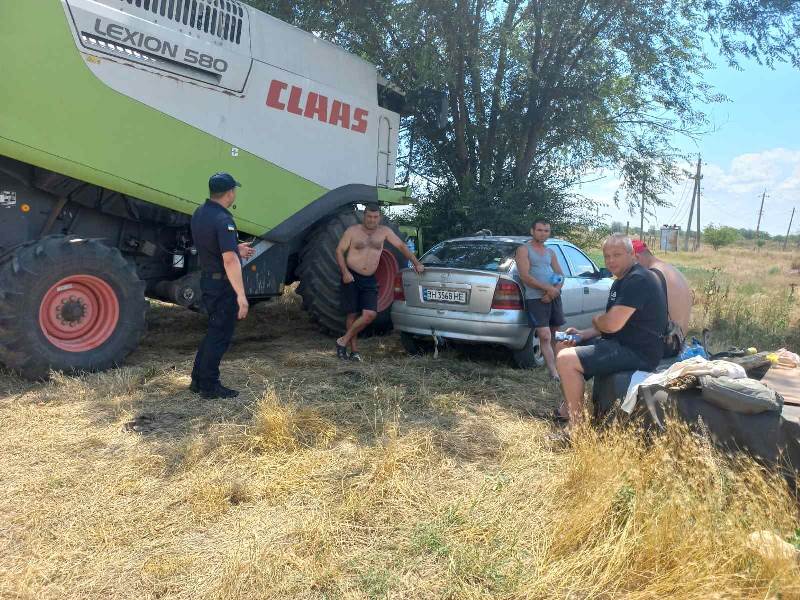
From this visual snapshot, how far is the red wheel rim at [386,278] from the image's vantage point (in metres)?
7.72

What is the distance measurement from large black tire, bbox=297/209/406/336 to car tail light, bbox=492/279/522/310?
6.12 feet

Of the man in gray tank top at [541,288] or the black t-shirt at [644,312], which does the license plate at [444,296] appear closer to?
the man in gray tank top at [541,288]

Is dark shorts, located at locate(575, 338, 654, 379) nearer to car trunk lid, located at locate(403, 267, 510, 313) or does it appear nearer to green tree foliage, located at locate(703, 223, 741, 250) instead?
car trunk lid, located at locate(403, 267, 510, 313)

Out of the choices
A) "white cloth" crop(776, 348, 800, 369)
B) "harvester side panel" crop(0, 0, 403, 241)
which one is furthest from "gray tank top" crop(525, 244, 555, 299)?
"harvester side panel" crop(0, 0, 403, 241)

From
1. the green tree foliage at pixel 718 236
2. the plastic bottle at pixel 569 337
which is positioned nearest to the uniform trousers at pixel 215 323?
the plastic bottle at pixel 569 337

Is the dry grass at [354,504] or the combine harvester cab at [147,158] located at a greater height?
the combine harvester cab at [147,158]

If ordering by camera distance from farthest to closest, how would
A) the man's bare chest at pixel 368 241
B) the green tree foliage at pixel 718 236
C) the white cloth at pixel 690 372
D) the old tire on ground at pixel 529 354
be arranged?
the green tree foliage at pixel 718 236 < the man's bare chest at pixel 368 241 < the old tire on ground at pixel 529 354 < the white cloth at pixel 690 372

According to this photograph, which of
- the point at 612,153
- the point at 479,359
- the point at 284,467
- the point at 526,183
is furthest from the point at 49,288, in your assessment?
the point at 612,153

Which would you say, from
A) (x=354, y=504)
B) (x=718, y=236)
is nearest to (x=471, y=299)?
(x=354, y=504)

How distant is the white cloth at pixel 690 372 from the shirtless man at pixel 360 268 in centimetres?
304

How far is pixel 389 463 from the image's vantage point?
355 centimetres

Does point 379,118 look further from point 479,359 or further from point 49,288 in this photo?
point 49,288

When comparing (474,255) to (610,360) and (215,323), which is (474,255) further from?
(215,323)

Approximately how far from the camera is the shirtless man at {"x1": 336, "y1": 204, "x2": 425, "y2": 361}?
6430mm
